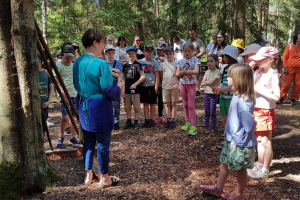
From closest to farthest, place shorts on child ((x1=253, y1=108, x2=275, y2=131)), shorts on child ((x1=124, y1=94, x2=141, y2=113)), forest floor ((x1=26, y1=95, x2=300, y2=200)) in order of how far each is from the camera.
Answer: forest floor ((x1=26, y1=95, x2=300, y2=200)), shorts on child ((x1=253, y1=108, x2=275, y2=131)), shorts on child ((x1=124, y1=94, x2=141, y2=113))

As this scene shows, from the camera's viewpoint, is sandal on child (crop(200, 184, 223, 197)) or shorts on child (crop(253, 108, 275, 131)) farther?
shorts on child (crop(253, 108, 275, 131))

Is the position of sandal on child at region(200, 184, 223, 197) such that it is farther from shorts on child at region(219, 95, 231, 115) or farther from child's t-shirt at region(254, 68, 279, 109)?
shorts on child at region(219, 95, 231, 115)

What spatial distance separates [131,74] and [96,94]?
3.23 m

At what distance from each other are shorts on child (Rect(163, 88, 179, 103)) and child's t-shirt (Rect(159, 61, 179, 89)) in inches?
3.7

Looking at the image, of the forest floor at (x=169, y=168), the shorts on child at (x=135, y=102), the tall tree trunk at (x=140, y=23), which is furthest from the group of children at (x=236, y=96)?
the tall tree trunk at (x=140, y=23)

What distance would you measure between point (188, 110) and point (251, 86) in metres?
3.14

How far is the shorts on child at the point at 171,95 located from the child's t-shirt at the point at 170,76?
9 centimetres

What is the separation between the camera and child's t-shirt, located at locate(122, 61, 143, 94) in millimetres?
6254

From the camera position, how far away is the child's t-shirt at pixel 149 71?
6.40 metres

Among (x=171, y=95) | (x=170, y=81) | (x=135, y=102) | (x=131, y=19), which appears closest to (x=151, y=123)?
(x=135, y=102)

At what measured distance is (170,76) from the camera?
6.12 m

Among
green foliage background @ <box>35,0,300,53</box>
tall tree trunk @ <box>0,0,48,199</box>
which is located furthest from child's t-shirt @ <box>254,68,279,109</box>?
green foliage background @ <box>35,0,300,53</box>

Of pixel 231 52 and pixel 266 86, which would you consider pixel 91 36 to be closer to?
pixel 266 86

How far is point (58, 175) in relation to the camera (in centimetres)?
339
